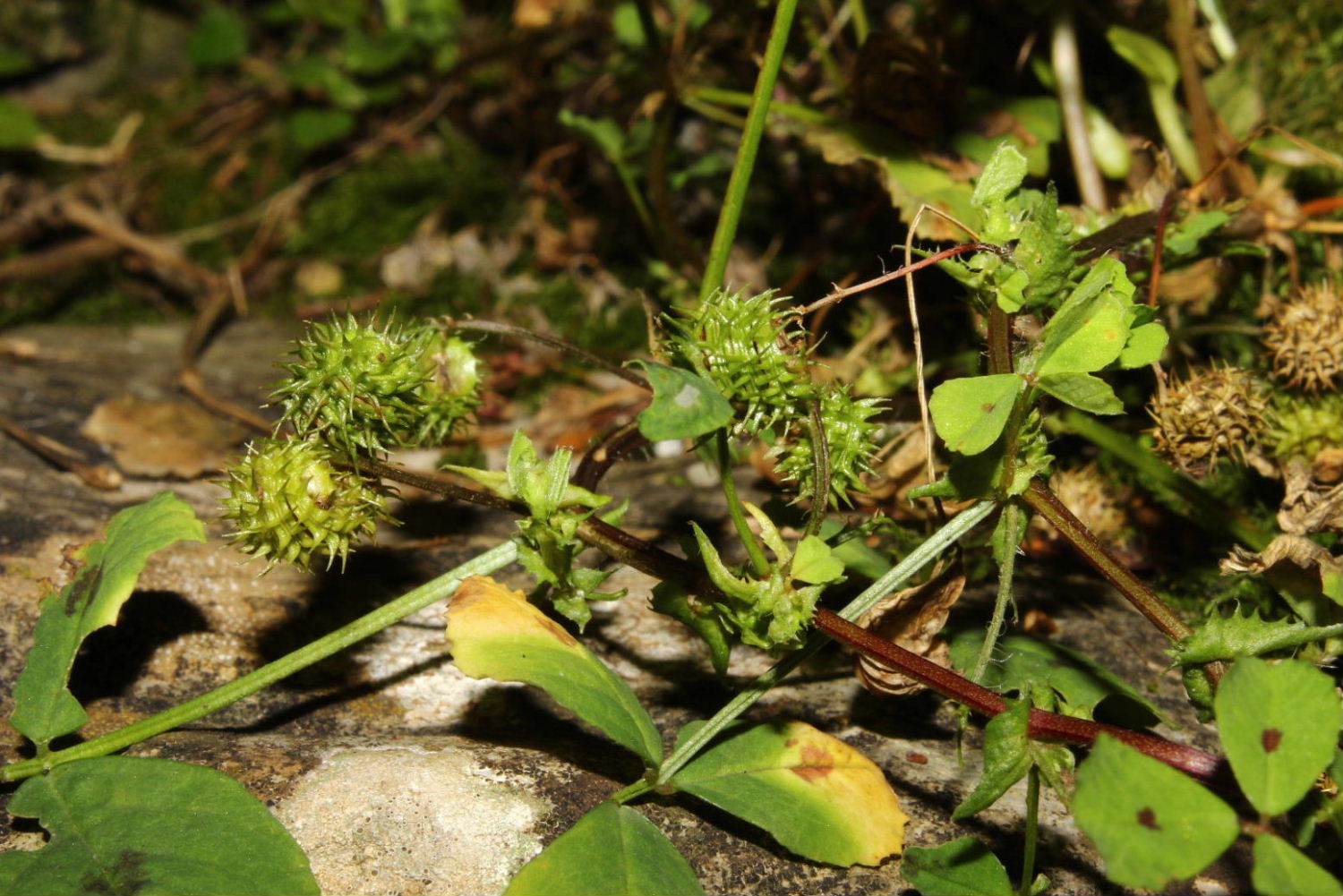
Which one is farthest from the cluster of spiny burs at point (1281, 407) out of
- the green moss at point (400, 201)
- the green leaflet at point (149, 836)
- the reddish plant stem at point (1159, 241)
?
the green moss at point (400, 201)

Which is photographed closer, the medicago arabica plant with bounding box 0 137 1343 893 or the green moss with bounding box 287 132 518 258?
the medicago arabica plant with bounding box 0 137 1343 893

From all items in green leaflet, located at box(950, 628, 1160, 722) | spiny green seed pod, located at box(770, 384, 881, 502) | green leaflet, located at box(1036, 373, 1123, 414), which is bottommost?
green leaflet, located at box(950, 628, 1160, 722)

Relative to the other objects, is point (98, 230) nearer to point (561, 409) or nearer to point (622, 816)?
point (561, 409)

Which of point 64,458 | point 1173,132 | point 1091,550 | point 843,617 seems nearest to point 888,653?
point 843,617

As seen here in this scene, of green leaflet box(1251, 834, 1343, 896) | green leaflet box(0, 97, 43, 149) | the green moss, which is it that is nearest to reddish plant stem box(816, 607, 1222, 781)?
green leaflet box(1251, 834, 1343, 896)

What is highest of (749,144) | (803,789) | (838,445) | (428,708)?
(749,144)

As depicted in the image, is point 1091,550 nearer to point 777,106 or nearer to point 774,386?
point 774,386

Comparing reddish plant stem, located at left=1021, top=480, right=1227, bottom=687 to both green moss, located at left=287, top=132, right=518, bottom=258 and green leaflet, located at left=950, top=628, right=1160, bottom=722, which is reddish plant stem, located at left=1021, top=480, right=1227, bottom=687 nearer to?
green leaflet, located at left=950, top=628, right=1160, bottom=722
